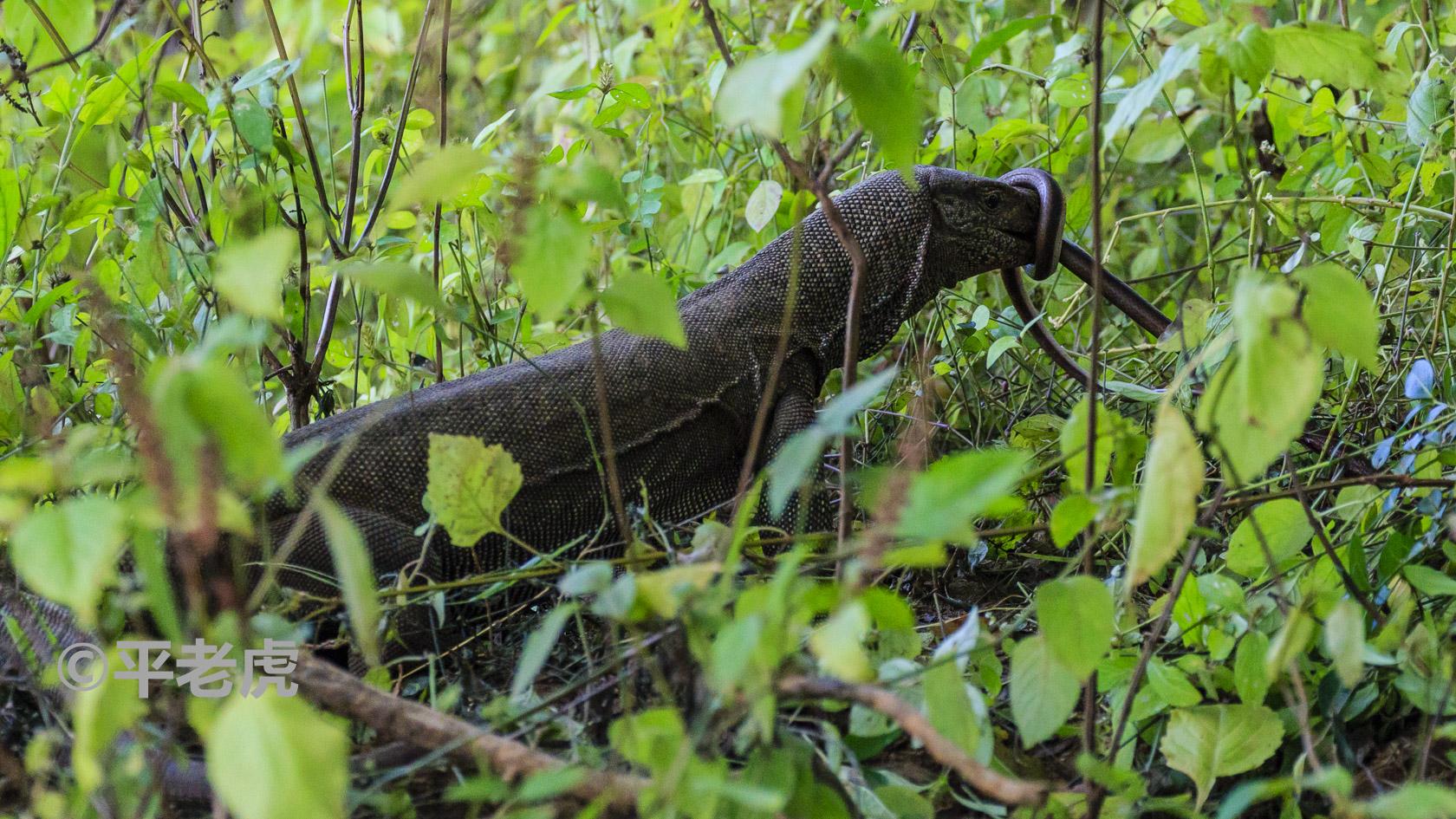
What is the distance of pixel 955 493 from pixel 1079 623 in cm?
37

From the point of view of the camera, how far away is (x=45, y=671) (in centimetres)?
158

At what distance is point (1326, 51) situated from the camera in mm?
1495

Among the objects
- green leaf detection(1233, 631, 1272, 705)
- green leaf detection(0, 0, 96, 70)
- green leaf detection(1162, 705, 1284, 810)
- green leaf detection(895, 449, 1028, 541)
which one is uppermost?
green leaf detection(0, 0, 96, 70)

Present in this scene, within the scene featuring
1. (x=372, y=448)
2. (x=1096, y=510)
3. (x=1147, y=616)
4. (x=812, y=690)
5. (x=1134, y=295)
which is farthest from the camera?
(x=1134, y=295)

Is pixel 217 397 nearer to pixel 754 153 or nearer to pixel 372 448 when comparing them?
pixel 372 448

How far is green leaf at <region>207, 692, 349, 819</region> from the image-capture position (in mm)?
906

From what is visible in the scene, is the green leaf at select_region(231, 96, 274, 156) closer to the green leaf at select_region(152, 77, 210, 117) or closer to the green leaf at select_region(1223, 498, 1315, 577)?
the green leaf at select_region(152, 77, 210, 117)

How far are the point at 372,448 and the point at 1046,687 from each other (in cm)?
149

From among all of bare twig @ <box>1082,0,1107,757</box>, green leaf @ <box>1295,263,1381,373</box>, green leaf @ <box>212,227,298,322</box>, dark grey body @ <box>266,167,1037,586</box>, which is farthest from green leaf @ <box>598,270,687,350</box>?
dark grey body @ <box>266,167,1037,586</box>

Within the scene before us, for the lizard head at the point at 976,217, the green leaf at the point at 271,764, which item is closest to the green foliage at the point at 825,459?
the green leaf at the point at 271,764

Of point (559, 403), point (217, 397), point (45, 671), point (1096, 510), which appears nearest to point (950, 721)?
point (1096, 510)

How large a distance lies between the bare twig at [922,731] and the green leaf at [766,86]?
1.69 feet

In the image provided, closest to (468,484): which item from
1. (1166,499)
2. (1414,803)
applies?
(1166,499)

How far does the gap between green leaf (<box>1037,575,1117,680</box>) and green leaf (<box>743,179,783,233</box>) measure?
1.63m
